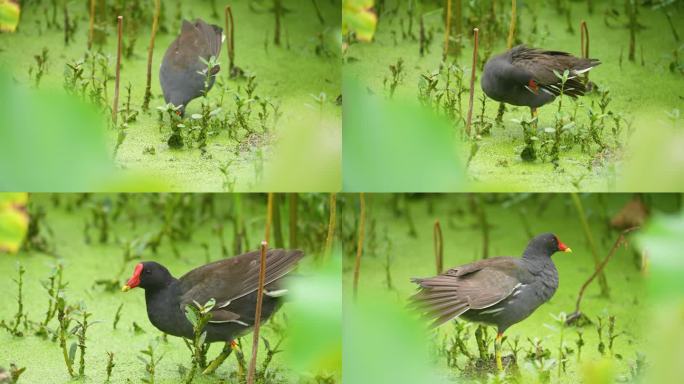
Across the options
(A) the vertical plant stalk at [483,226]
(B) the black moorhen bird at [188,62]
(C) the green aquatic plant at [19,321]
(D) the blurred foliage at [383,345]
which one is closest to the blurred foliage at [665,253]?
(A) the vertical plant stalk at [483,226]

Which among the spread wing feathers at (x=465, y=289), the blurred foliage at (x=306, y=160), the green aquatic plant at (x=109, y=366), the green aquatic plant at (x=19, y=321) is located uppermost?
the blurred foliage at (x=306, y=160)

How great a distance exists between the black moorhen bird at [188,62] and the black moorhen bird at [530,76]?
0.70 m

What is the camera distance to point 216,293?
2.15 meters

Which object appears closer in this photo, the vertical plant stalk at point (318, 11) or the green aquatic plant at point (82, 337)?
the green aquatic plant at point (82, 337)

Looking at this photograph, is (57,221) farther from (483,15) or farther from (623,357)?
(623,357)

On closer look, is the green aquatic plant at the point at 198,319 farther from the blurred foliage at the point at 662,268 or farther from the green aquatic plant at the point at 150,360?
the blurred foliage at the point at 662,268

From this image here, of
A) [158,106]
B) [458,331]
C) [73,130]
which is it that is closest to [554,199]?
[458,331]

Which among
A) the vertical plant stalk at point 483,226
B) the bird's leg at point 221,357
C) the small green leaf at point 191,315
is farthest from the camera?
the vertical plant stalk at point 483,226

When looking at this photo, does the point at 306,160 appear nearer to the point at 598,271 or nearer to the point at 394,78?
the point at 394,78

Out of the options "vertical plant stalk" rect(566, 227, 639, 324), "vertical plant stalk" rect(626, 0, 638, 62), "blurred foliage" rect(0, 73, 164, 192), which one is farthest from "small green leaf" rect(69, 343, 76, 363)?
"vertical plant stalk" rect(626, 0, 638, 62)

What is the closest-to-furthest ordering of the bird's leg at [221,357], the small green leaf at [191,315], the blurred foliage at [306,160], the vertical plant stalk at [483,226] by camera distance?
the small green leaf at [191,315] < the bird's leg at [221,357] < the blurred foliage at [306,160] < the vertical plant stalk at [483,226]

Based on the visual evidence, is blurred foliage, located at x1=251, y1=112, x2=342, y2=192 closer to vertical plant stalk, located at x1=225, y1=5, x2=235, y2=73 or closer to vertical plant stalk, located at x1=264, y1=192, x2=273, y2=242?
vertical plant stalk, located at x1=264, y1=192, x2=273, y2=242

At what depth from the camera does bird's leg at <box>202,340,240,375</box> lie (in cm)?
221

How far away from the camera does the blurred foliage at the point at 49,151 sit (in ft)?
7.46
